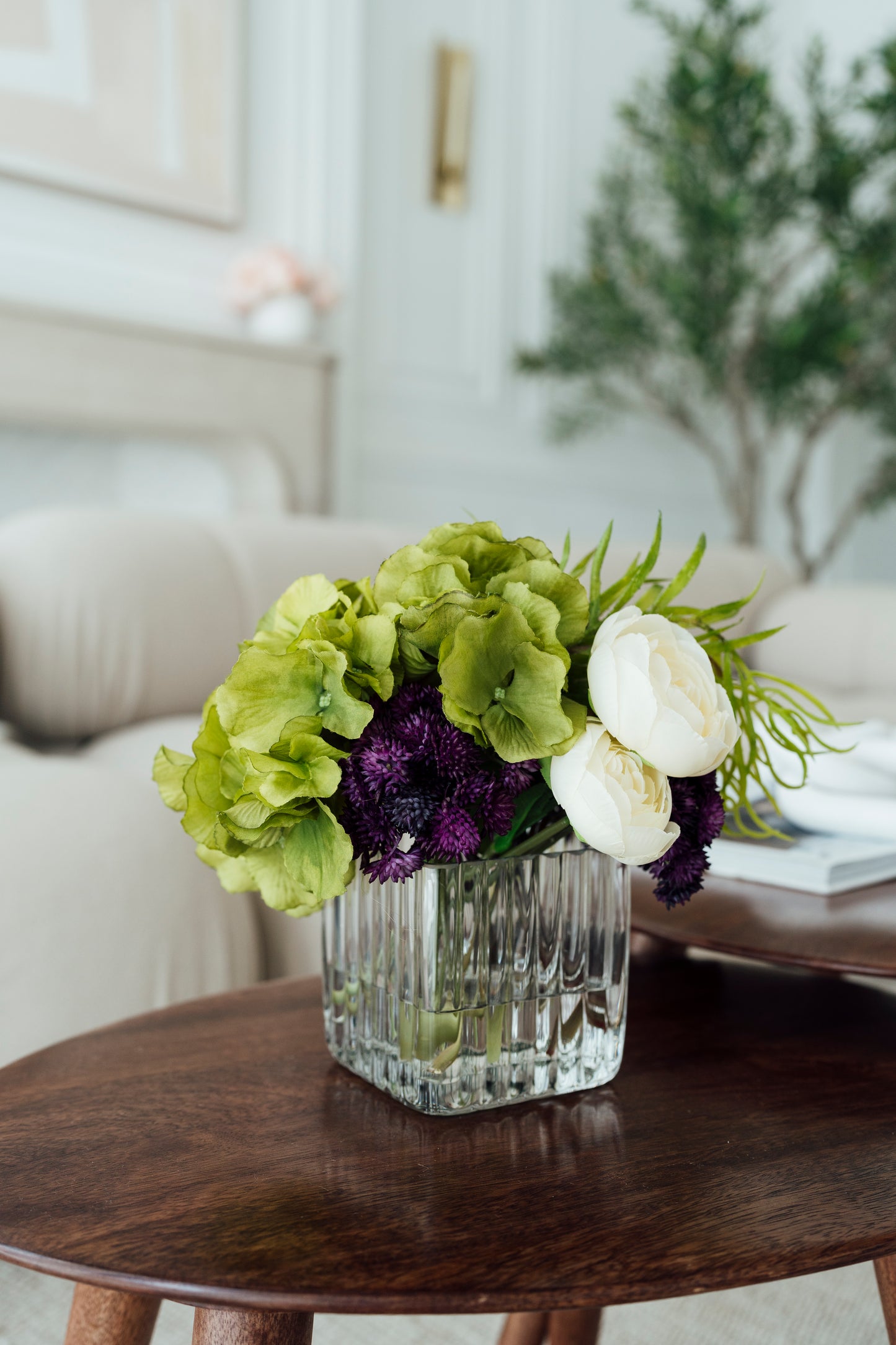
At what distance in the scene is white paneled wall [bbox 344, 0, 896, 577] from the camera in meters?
3.82

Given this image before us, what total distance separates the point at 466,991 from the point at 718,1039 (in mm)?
213

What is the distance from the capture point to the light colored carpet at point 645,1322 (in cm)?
103

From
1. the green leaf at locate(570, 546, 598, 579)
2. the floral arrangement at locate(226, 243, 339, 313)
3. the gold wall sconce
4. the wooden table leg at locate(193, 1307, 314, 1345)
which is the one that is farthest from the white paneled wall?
the wooden table leg at locate(193, 1307, 314, 1345)

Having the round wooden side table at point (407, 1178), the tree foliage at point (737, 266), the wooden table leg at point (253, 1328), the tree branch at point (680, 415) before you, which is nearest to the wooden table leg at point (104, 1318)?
the round wooden side table at point (407, 1178)

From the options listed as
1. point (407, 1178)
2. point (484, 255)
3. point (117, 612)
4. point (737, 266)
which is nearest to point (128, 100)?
point (484, 255)

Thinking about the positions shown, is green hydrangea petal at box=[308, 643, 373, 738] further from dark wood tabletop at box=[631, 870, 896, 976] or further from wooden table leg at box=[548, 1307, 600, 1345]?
wooden table leg at box=[548, 1307, 600, 1345]

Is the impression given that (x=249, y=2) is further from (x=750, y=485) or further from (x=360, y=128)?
(x=750, y=485)

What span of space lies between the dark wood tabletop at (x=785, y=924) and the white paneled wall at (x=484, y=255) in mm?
2803

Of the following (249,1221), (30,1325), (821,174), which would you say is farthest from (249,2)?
(249,1221)

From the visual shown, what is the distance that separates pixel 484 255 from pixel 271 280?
1020 millimetres

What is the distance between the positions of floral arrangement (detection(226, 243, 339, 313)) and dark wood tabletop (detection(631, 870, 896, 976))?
109 inches

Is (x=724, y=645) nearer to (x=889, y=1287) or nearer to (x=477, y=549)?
(x=477, y=549)

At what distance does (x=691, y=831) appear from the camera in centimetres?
58

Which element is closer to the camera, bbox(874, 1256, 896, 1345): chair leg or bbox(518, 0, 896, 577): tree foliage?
bbox(874, 1256, 896, 1345): chair leg
